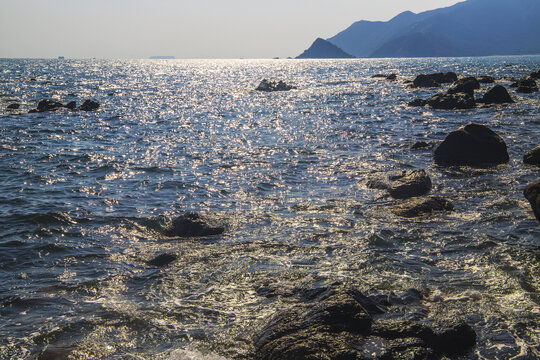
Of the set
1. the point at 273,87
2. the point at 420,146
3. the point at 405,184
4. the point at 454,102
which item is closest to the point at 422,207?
the point at 405,184

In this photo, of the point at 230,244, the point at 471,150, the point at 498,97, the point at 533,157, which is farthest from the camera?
the point at 498,97

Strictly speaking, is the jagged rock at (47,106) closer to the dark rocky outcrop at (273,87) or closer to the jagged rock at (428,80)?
the dark rocky outcrop at (273,87)

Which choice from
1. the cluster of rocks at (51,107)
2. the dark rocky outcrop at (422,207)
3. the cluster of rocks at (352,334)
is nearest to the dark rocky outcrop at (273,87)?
the cluster of rocks at (51,107)

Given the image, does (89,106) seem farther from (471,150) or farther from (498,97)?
(498,97)

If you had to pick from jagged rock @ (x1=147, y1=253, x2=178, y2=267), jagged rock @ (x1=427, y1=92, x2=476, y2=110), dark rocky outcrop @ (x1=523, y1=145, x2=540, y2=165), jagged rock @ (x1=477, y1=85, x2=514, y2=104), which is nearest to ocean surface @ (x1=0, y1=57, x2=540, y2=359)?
jagged rock @ (x1=147, y1=253, x2=178, y2=267)

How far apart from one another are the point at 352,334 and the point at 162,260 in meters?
4.76

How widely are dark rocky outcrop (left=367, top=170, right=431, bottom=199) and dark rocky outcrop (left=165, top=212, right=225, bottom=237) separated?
558cm

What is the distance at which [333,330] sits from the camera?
5.10 metres

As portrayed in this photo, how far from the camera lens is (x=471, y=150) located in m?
16.2

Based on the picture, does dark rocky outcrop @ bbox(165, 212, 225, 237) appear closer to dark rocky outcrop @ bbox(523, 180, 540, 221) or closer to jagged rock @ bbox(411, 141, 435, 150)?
dark rocky outcrop @ bbox(523, 180, 540, 221)

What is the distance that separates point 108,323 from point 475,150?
49.2 ft

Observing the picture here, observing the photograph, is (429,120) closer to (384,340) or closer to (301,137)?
(301,137)

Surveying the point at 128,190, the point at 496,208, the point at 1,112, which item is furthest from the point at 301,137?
the point at 1,112

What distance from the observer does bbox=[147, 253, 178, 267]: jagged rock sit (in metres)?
8.46
